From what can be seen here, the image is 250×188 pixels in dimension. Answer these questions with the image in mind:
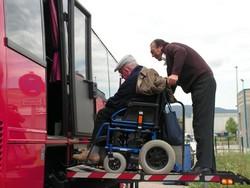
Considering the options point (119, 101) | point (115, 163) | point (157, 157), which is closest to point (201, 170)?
point (157, 157)

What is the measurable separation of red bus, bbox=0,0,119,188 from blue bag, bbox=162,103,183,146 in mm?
1089

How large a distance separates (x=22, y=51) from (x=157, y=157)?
1.98m

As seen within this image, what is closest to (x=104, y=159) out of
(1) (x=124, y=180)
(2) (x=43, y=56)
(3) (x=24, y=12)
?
(1) (x=124, y=180)

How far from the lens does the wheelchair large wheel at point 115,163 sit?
565 centimetres

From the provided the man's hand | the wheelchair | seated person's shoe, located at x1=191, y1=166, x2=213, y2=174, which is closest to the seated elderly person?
the wheelchair

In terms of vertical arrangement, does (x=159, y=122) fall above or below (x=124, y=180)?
above

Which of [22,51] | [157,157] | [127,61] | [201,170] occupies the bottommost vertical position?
[201,170]

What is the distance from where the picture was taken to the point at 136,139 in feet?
19.0

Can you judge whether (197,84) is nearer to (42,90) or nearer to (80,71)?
(80,71)

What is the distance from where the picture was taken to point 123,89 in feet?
19.9

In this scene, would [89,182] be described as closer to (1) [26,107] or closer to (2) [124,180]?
(2) [124,180]

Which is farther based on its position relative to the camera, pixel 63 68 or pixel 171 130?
pixel 63 68

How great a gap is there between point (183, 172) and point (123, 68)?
148cm

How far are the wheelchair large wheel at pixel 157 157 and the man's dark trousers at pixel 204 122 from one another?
1.43ft
